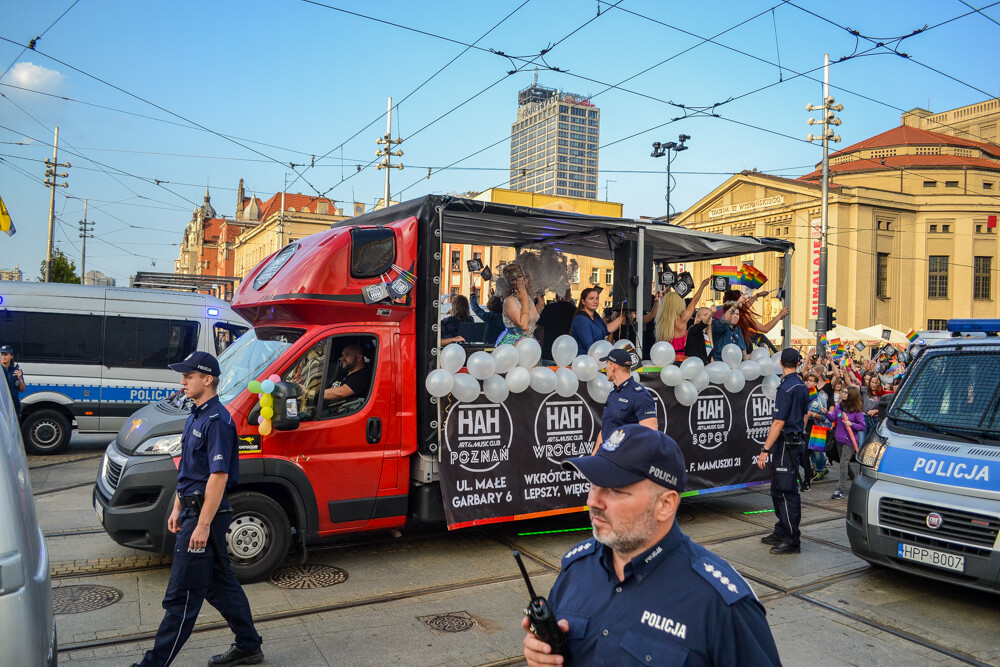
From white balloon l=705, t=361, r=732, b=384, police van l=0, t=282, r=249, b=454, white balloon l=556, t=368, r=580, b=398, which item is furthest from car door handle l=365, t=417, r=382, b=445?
police van l=0, t=282, r=249, b=454

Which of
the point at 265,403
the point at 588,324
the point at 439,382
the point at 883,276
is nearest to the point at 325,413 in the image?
the point at 265,403

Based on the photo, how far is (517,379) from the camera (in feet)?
24.0

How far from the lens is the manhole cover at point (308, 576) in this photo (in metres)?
6.24

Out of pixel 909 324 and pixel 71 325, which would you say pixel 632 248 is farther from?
pixel 909 324

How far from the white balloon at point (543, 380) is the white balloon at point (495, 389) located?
365 millimetres

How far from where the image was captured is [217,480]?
447 centimetres

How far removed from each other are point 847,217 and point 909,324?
10.3m

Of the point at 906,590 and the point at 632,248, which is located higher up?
the point at 632,248

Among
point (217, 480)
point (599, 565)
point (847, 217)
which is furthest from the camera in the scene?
point (847, 217)

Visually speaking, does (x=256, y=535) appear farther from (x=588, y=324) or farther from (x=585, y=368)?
(x=588, y=324)

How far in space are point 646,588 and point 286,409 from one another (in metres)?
4.69

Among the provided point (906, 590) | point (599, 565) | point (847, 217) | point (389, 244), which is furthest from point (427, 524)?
point (847, 217)

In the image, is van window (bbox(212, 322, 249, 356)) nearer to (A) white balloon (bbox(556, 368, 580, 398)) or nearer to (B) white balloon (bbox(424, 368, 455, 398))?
(B) white balloon (bbox(424, 368, 455, 398))

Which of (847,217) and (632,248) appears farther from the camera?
(847,217)
